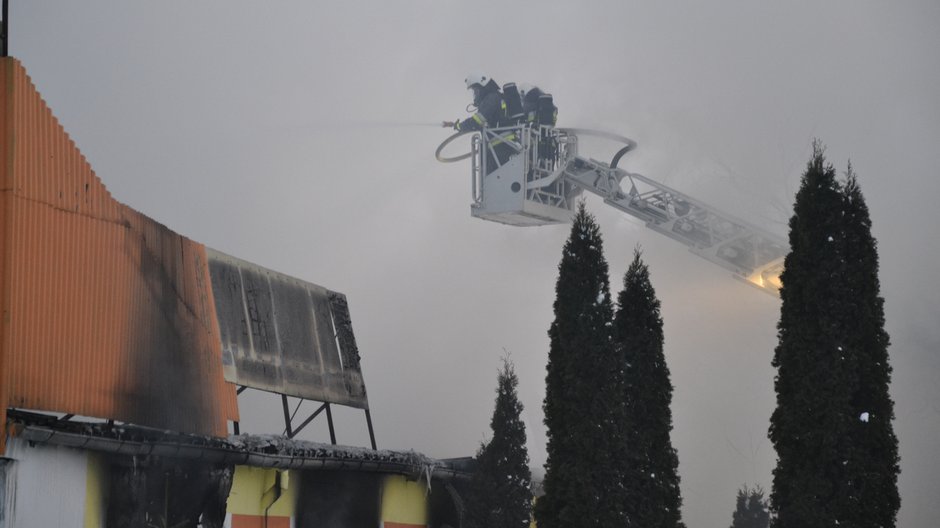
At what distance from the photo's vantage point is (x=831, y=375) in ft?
71.3

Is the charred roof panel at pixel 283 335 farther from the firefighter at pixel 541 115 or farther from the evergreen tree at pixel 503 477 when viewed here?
the firefighter at pixel 541 115

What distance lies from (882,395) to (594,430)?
5.05 meters

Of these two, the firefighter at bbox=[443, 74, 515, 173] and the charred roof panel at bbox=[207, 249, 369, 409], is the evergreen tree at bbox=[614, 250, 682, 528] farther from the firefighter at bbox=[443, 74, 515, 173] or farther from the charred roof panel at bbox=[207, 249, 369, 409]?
the firefighter at bbox=[443, 74, 515, 173]

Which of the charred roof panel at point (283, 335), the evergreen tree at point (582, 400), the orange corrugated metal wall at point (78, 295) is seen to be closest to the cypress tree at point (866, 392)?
the evergreen tree at point (582, 400)

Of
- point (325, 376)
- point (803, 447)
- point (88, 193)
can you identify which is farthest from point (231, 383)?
point (803, 447)

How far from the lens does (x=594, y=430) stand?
77.0 feet

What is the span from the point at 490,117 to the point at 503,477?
14.7 metres

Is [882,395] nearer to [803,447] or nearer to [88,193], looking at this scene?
[803,447]

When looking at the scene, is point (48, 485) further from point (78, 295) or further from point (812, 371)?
point (812, 371)

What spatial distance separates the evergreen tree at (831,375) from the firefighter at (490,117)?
17.9 m

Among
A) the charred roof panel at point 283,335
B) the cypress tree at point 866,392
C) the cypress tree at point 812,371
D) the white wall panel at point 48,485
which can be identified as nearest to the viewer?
the white wall panel at point 48,485

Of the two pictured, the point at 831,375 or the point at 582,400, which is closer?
the point at 831,375

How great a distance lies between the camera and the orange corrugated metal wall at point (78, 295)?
1853 cm

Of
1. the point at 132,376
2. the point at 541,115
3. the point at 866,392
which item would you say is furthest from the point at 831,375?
the point at 541,115
